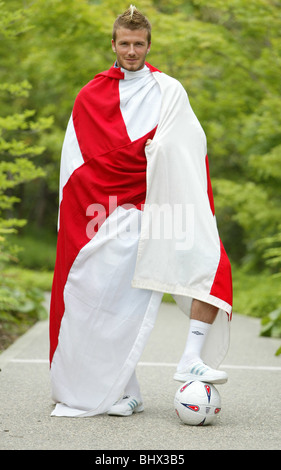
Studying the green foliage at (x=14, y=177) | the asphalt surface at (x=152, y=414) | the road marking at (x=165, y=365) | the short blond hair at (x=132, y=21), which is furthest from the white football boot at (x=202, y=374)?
the green foliage at (x=14, y=177)

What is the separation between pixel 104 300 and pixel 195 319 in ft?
1.63

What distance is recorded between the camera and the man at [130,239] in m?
4.15

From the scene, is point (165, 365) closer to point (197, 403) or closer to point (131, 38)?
point (197, 403)

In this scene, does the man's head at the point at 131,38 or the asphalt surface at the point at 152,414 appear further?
the man's head at the point at 131,38

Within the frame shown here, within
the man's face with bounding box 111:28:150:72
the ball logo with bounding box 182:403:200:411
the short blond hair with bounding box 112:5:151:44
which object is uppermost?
the short blond hair with bounding box 112:5:151:44

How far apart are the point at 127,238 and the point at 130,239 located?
0.02 metres

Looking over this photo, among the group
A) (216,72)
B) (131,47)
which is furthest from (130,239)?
(216,72)

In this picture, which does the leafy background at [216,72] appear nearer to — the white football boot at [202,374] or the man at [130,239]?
the man at [130,239]

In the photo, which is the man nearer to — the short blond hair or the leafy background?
the short blond hair

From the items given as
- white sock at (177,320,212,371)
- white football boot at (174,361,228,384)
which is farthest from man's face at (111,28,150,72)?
white football boot at (174,361,228,384)

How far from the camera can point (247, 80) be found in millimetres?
13016

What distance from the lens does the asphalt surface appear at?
359 centimetres
